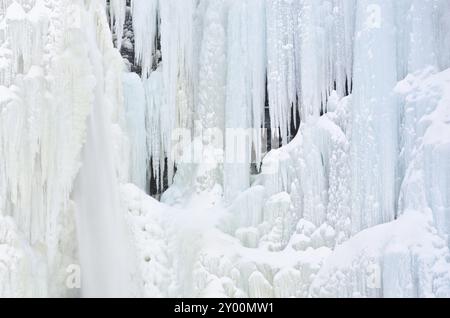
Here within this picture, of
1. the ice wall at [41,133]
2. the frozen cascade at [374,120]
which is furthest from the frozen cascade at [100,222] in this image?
the frozen cascade at [374,120]

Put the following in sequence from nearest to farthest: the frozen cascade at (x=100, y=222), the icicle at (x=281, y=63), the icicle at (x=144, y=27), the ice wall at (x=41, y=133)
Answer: the ice wall at (x=41, y=133) < the frozen cascade at (x=100, y=222) < the icicle at (x=281, y=63) < the icicle at (x=144, y=27)

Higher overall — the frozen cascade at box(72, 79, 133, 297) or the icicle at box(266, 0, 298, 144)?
the icicle at box(266, 0, 298, 144)

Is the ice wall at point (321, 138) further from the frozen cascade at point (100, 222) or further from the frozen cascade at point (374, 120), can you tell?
the frozen cascade at point (100, 222)

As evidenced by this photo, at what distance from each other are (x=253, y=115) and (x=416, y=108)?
5.79ft

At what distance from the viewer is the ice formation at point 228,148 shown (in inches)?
286

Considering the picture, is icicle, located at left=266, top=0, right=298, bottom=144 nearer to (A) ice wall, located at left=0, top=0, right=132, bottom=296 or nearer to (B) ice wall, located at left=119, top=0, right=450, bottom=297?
(B) ice wall, located at left=119, top=0, right=450, bottom=297

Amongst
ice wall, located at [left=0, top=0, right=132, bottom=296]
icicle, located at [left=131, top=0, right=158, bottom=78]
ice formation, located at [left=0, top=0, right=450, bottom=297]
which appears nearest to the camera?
ice formation, located at [left=0, top=0, right=450, bottom=297]

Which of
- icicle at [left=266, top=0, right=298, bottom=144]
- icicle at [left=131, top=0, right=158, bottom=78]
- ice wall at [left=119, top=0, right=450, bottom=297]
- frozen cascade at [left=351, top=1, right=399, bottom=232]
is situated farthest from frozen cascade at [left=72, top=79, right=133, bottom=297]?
frozen cascade at [left=351, top=1, right=399, bottom=232]

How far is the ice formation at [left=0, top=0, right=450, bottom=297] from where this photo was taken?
286 inches

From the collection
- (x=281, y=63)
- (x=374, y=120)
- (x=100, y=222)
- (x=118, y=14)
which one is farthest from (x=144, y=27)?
(x=374, y=120)

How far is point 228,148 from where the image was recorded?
818 cm

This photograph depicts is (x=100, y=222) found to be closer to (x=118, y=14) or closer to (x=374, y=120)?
(x=118, y=14)
